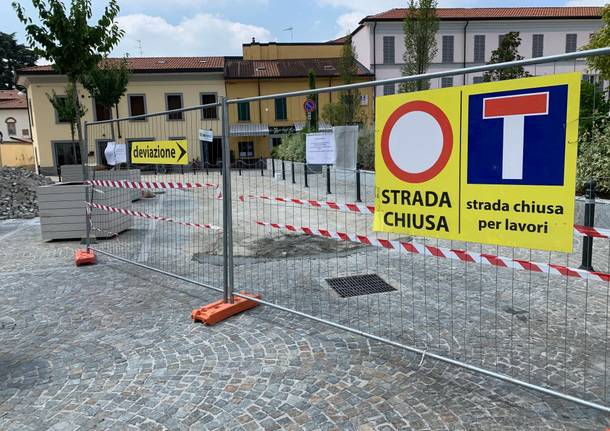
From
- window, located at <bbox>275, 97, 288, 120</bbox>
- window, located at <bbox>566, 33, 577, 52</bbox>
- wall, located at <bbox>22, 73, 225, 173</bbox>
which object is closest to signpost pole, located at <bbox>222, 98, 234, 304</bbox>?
window, located at <bbox>275, 97, 288, 120</bbox>

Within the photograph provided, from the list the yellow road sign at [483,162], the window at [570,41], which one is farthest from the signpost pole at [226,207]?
the window at [570,41]

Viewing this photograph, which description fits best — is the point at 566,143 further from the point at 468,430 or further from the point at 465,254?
the point at 468,430

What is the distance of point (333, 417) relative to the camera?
3053 mm

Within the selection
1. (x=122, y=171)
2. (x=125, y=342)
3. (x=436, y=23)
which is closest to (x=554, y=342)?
(x=125, y=342)

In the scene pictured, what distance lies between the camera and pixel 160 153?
20.6 ft

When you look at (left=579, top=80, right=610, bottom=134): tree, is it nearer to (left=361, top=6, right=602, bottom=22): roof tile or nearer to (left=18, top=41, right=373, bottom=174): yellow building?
(left=18, top=41, right=373, bottom=174): yellow building

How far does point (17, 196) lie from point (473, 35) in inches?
1641

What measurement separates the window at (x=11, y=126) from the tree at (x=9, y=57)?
17285 millimetres

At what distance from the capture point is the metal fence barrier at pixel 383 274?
3.64 m

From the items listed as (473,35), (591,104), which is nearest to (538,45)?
(473,35)

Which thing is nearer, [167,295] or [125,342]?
[125,342]

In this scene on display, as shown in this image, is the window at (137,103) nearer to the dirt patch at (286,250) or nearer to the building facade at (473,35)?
the building facade at (473,35)

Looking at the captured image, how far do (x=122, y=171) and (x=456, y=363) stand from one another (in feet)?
28.0

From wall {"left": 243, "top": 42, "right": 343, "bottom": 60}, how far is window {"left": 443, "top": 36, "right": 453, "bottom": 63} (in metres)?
9.73
